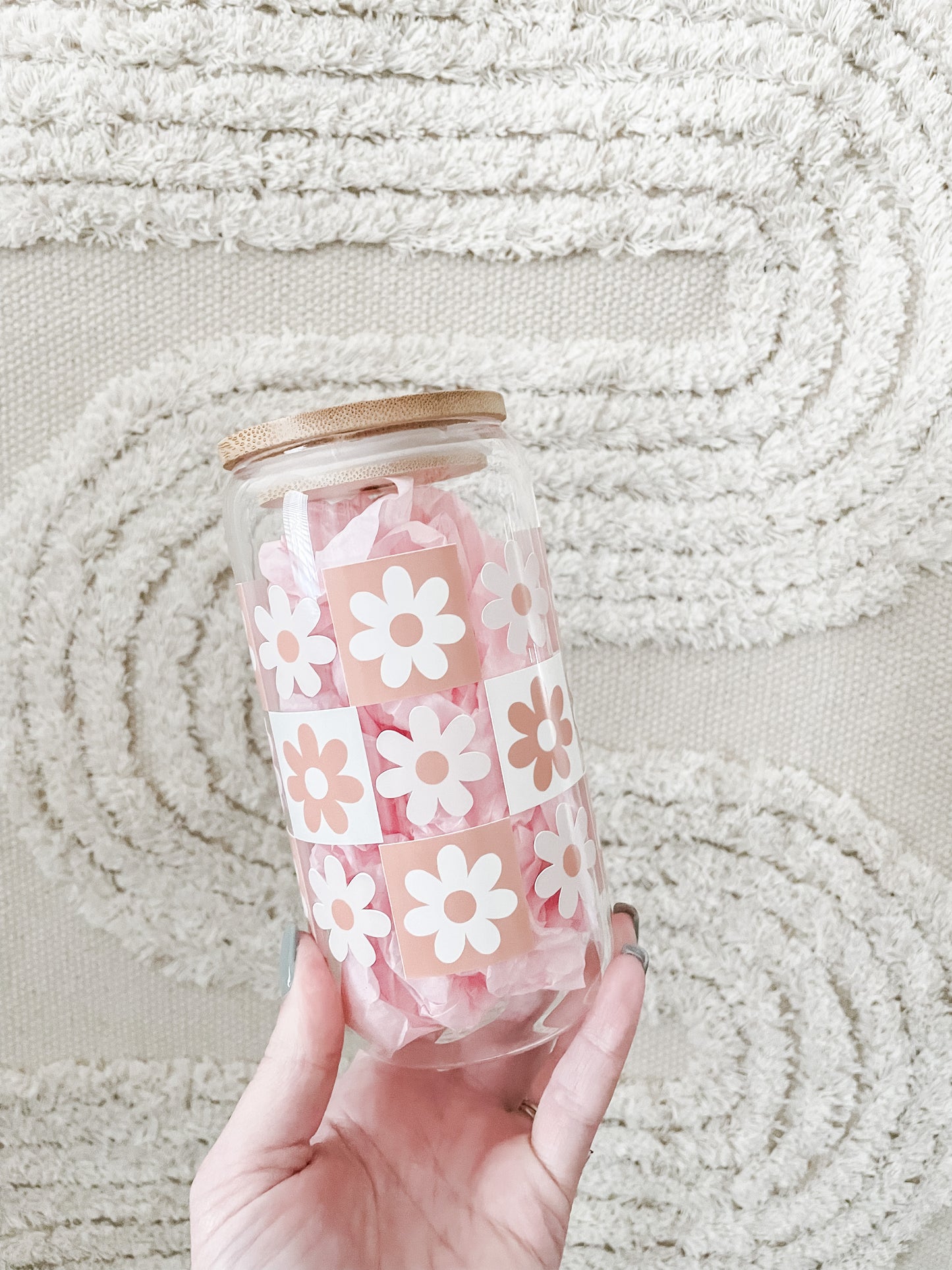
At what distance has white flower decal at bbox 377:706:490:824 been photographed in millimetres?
430

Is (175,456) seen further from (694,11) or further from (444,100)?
(694,11)

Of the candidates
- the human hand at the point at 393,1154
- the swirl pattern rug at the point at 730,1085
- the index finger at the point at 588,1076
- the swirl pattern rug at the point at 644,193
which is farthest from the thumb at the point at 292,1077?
the swirl pattern rug at the point at 644,193

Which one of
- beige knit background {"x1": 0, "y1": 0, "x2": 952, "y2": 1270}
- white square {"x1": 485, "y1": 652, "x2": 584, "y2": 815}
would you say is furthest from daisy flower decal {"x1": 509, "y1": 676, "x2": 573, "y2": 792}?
beige knit background {"x1": 0, "y1": 0, "x2": 952, "y2": 1270}

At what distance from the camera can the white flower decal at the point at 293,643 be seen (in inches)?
17.1

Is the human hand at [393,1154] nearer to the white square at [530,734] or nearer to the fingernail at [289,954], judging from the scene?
the fingernail at [289,954]

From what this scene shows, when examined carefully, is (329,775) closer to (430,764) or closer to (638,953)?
(430,764)

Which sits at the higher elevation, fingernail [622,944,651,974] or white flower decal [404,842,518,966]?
white flower decal [404,842,518,966]

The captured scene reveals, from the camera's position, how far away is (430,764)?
431 millimetres

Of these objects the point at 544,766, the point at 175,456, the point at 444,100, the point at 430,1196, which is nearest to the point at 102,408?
the point at 175,456

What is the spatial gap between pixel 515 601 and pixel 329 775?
0.41 ft

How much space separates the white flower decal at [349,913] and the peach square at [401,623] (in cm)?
10

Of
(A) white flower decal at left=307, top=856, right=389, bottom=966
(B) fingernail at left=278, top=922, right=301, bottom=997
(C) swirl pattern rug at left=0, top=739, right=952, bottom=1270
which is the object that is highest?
(A) white flower decal at left=307, top=856, right=389, bottom=966

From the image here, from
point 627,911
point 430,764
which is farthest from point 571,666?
point 430,764

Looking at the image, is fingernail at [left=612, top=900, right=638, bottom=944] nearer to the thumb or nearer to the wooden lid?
the thumb
